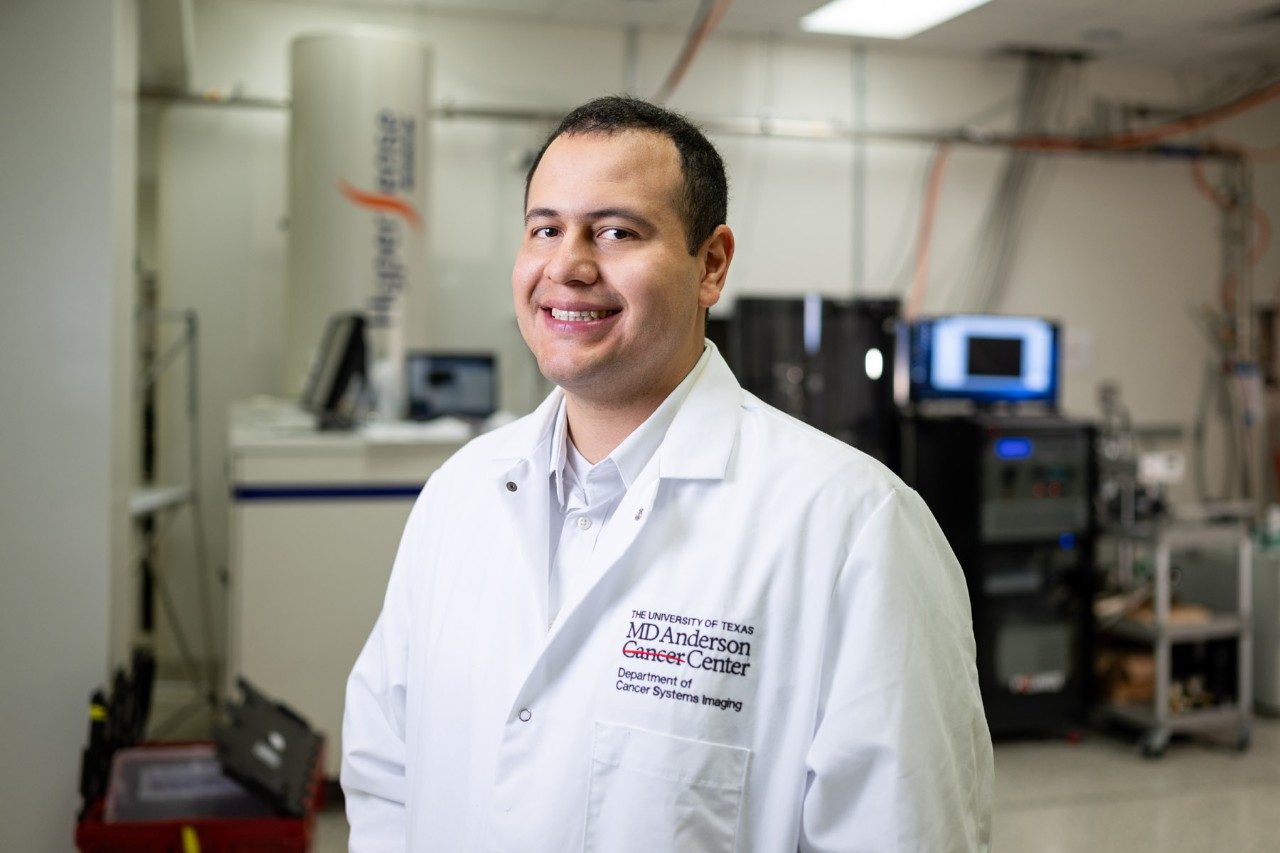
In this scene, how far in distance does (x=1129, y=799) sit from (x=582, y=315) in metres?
3.21

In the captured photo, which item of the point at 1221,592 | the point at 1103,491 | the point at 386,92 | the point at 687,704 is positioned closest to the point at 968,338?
the point at 1103,491

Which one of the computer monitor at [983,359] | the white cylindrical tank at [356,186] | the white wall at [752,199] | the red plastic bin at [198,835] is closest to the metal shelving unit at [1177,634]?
the computer monitor at [983,359]

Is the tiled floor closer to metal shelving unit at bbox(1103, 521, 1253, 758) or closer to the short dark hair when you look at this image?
metal shelving unit at bbox(1103, 521, 1253, 758)

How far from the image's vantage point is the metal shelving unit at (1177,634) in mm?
4176

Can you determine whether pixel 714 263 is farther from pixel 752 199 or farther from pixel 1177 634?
pixel 752 199

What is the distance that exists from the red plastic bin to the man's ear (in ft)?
4.91

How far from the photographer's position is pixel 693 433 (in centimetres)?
127

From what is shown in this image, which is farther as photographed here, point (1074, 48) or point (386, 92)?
point (1074, 48)

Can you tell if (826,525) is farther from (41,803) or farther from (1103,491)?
(1103,491)

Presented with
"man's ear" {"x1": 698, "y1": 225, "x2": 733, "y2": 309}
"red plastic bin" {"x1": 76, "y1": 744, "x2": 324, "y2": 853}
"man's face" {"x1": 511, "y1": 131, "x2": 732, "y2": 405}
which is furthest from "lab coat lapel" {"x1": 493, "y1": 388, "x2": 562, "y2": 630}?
"red plastic bin" {"x1": 76, "y1": 744, "x2": 324, "y2": 853}

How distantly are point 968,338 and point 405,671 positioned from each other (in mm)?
3508

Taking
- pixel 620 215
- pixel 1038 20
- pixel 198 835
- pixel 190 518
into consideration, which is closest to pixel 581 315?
pixel 620 215

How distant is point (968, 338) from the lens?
4535 mm

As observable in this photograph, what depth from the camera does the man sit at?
113 centimetres
